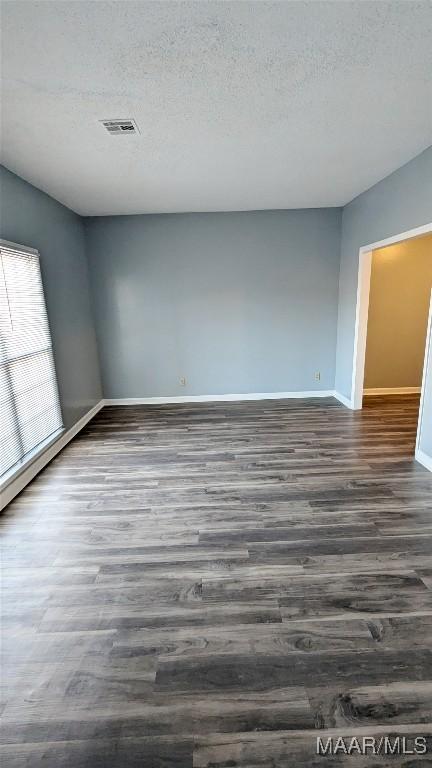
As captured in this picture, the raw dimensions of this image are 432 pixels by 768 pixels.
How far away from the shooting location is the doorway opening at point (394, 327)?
4.53 metres

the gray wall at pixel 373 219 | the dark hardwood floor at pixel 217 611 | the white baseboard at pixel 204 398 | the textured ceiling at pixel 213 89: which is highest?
the textured ceiling at pixel 213 89

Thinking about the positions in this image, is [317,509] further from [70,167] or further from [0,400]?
[70,167]

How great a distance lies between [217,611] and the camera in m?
1.66

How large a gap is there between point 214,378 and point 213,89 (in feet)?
11.8

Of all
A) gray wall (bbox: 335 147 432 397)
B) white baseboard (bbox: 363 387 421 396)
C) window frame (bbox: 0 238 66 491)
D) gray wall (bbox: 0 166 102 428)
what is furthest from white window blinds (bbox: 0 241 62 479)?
white baseboard (bbox: 363 387 421 396)

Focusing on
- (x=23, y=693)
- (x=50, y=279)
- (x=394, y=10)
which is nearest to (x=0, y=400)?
(x=50, y=279)

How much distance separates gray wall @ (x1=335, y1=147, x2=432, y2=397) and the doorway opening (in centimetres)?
26

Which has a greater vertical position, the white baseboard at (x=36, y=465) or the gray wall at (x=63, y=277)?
the gray wall at (x=63, y=277)

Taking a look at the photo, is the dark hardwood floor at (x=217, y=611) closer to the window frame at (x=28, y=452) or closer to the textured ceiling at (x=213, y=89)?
the window frame at (x=28, y=452)

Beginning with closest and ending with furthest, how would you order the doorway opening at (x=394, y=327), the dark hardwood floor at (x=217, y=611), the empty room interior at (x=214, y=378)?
the dark hardwood floor at (x=217, y=611), the empty room interior at (x=214, y=378), the doorway opening at (x=394, y=327)

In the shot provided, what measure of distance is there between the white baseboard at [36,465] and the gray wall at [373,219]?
3.69 m

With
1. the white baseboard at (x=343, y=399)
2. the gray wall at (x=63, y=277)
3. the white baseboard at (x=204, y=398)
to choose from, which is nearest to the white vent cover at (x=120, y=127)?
the gray wall at (x=63, y=277)

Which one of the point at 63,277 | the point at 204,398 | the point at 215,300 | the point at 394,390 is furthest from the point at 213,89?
the point at 394,390

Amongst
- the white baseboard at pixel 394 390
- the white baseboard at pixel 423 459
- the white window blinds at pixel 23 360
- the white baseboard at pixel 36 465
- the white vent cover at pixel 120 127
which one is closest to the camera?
the white vent cover at pixel 120 127
